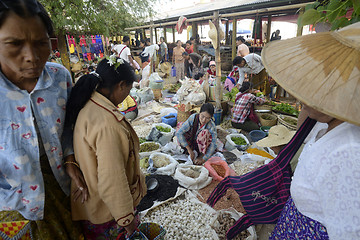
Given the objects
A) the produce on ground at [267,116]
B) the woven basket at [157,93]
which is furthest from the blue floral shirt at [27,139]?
the woven basket at [157,93]

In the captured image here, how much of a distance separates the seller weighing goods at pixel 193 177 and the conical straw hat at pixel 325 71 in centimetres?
242

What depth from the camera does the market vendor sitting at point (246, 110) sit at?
4727 mm

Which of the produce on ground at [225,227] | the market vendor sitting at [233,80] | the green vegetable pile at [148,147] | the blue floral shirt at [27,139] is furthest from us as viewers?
the market vendor sitting at [233,80]

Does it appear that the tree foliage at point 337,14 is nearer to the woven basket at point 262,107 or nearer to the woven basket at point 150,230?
the woven basket at point 150,230

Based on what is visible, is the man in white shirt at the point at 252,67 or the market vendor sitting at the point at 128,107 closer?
the market vendor sitting at the point at 128,107

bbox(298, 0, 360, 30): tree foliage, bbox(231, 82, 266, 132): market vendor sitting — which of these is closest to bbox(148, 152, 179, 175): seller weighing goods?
bbox(231, 82, 266, 132): market vendor sitting

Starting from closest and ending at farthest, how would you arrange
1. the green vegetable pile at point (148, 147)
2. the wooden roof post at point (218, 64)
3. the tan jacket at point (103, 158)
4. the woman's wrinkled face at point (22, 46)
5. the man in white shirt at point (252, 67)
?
the woman's wrinkled face at point (22, 46)
the tan jacket at point (103, 158)
the green vegetable pile at point (148, 147)
the wooden roof post at point (218, 64)
the man in white shirt at point (252, 67)

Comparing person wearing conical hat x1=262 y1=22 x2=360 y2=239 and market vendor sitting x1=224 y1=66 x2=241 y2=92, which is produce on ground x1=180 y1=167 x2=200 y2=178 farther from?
market vendor sitting x1=224 y1=66 x2=241 y2=92

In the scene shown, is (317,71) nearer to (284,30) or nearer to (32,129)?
(32,129)

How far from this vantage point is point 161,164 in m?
3.48

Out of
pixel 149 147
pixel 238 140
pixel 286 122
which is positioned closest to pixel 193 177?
pixel 149 147

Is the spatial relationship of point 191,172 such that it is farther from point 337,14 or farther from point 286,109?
point 286,109

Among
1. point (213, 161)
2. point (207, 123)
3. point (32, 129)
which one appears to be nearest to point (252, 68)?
point (207, 123)

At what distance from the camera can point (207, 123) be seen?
358 cm
